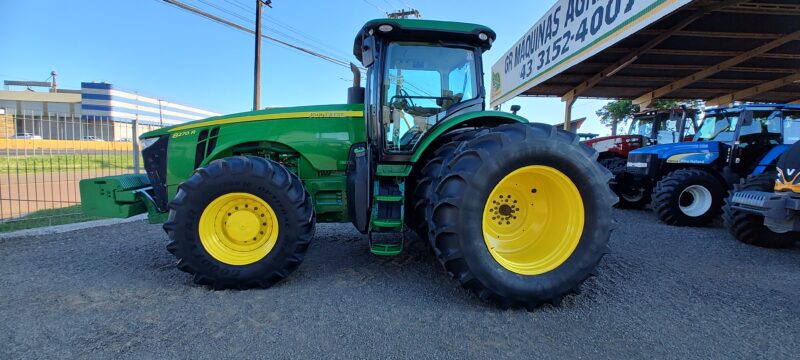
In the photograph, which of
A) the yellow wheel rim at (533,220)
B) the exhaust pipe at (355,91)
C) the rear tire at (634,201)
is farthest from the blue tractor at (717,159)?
the exhaust pipe at (355,91)

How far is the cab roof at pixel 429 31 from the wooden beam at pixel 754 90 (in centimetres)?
1062

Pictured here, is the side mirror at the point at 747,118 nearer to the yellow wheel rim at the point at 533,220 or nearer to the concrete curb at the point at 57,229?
the yellow wheel rim at the point at 533,220

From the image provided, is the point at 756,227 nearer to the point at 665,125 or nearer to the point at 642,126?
the point at 665,125

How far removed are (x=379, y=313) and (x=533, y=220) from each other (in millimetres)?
1389

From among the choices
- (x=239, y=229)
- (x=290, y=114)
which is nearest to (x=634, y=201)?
(x=290, y=114)

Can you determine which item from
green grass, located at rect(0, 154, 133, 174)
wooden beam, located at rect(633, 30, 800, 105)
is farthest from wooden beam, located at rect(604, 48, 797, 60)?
green grass, located at rect(0, 154, 133, 174)

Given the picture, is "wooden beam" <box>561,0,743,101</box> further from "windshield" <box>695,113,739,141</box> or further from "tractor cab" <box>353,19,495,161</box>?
"tractor cab" <box>353,19,495,161</box>

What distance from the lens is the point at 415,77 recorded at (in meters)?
3.55

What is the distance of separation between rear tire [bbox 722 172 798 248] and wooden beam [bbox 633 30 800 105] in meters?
4.26

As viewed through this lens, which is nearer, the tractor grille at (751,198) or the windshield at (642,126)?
the tractor grille at (751,198)

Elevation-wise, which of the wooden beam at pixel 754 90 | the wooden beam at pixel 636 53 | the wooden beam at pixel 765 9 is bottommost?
the wooden beam at pixel 754 90

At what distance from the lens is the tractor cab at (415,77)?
331 cm

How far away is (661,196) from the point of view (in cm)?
614

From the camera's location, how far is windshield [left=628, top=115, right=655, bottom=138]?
9180 mm
